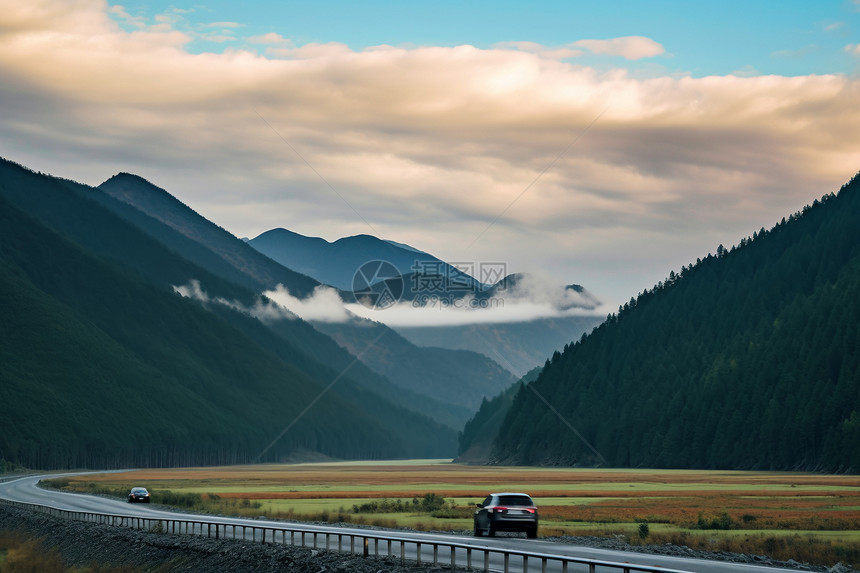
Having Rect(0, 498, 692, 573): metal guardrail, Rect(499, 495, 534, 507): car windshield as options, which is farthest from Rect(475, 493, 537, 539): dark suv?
Rect(0, 498, 692, 573): metal guardrail

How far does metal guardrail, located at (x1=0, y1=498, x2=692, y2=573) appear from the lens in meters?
35.0

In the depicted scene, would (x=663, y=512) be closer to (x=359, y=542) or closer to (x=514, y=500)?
(x=514, y=500)

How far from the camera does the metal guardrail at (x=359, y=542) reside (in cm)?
3502

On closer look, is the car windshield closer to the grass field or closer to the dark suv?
the dark suv

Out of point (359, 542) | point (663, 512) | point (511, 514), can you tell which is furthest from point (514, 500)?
point (663, 512)

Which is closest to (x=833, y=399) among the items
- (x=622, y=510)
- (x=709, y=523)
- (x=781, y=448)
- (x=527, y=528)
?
(x=781, y=448)

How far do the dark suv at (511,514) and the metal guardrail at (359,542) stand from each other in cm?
469

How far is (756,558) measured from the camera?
153ft

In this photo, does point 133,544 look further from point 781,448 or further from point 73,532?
point 781,448

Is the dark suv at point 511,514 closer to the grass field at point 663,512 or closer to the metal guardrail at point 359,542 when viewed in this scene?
the metal guardrail at point 359,542

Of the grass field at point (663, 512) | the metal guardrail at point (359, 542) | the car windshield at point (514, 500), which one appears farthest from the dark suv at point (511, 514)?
the grass field at point (663, 512)

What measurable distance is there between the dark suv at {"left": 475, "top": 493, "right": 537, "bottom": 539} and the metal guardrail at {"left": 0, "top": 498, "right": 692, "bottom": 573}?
4688 mm

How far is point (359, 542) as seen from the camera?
175ft

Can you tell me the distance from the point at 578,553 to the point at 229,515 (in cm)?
4679
